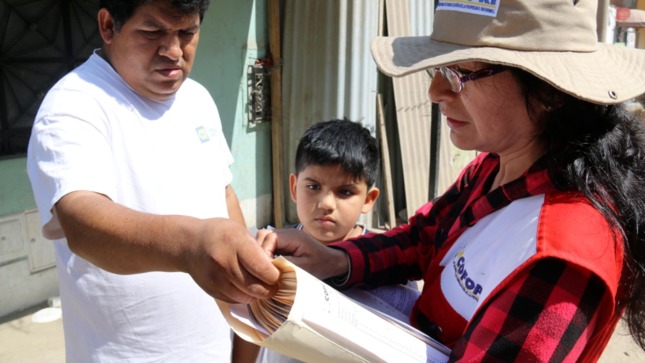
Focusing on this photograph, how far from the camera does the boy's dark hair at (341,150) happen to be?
88.4 inches

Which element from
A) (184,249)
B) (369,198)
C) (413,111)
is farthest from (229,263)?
(413,111)

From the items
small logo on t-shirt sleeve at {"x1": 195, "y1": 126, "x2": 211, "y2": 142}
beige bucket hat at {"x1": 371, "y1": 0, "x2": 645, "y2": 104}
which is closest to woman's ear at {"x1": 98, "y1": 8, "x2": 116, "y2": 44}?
small logo on t-shirt sleeve at {"x1": 195, "y1": 126, "x2": 211, "y2": 142}

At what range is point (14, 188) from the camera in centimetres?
347

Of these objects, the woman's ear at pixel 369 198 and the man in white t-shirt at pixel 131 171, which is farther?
the woman's ear at pixel 369 198

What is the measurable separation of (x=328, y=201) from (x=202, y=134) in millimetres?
538

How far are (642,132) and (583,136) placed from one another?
188 millimetres

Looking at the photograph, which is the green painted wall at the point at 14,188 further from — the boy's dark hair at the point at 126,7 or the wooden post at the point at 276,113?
the wooden post at the point at 276,113

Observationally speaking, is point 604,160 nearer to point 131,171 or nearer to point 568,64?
point 568,64

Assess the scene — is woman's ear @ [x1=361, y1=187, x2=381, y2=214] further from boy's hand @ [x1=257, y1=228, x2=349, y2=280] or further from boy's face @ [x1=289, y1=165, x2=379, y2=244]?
boy's hand @ [x1=257, y1=228, x2=349, y2=280]

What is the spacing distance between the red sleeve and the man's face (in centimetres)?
131

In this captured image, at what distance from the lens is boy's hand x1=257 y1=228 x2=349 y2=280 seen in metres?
1.36

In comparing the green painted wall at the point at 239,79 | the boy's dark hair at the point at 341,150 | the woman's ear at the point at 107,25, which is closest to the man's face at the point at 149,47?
the woman's ear at the point at 107,25

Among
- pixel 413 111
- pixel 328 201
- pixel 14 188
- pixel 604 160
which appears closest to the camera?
pixel 604 160

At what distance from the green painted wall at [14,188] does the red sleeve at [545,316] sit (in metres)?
3.26
